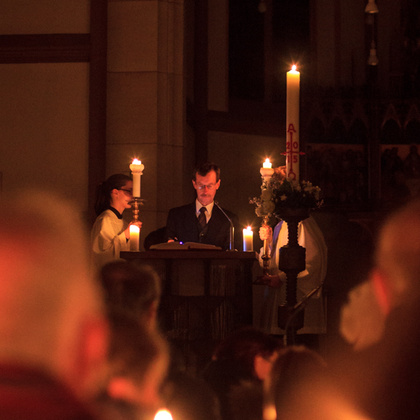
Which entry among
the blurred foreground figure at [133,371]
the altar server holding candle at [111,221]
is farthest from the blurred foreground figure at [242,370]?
the altar server holding candle at [111,221]

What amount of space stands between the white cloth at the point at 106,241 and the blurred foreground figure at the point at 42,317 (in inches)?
172

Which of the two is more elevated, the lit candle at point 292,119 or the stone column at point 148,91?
the stone column at point 148,91

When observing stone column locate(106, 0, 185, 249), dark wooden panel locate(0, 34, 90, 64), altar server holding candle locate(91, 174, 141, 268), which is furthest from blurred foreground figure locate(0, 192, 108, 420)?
dark wooden panel locate(0, 34, 90, 64)

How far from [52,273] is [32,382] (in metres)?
0.13

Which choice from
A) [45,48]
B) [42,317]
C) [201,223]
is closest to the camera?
[42,317]

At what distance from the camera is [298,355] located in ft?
4.08

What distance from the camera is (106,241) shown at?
5332mm

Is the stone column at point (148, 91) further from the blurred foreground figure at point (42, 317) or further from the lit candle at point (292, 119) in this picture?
the blurred foreground figure at point (42, 317)

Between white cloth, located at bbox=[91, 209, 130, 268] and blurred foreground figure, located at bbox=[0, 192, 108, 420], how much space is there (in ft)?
14.4

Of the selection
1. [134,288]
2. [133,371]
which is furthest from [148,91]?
[133,371]

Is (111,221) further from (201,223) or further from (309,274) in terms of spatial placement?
(309,274)

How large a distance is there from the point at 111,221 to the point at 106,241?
0.54 ft

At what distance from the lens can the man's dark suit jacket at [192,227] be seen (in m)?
5.52

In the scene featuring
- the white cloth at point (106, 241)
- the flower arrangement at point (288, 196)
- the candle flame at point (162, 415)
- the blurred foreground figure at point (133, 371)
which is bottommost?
the candle flame at point (162, 415)
